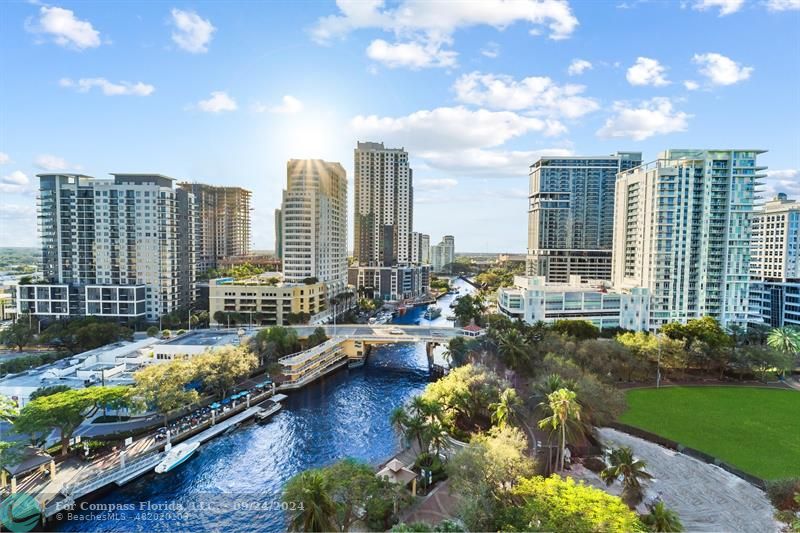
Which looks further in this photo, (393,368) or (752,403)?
(393,368)

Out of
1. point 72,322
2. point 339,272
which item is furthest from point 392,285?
point 72,322

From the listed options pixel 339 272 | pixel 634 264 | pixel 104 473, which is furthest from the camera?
pixel 339 272

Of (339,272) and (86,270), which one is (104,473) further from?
(339,272)

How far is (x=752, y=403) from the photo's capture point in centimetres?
4241

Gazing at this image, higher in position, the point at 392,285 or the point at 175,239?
the point at 175,239

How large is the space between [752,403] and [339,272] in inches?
3120

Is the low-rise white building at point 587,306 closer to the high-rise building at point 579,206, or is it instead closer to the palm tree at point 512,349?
the palm tree at point 512,349

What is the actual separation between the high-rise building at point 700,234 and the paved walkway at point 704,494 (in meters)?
42.8

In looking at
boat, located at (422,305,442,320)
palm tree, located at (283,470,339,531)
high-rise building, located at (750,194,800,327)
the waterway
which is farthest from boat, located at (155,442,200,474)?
high-rise building, located at (750,194,800,327)

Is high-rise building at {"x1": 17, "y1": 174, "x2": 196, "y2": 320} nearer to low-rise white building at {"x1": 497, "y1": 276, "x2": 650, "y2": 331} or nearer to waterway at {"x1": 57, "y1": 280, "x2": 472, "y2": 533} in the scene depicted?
waterway at {"x1": 57, "y1": 280, "x2": 472, "y2": 533}

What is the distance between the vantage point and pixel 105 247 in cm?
7938

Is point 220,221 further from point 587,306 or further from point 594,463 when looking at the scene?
point 594,463

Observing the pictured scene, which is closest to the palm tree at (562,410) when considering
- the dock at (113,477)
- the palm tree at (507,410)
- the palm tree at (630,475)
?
the palm tree at (507,410)

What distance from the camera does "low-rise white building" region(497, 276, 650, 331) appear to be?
67.8 m
